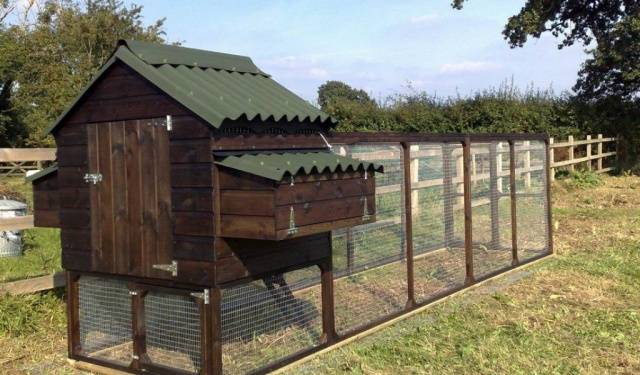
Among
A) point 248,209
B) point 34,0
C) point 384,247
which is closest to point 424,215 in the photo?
point 384,247

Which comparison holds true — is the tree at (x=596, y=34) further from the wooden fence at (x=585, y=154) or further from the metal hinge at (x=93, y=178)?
the metal hinge at (x=93, y=178)

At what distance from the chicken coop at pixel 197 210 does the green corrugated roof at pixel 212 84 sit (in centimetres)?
1

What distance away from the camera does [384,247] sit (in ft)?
21.2

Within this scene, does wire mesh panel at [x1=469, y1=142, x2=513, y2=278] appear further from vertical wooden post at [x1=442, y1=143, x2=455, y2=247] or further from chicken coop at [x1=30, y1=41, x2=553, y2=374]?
chicken coop at [x1=30, y1=41, x2=553, y2=374]

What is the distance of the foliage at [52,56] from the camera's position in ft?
96.4

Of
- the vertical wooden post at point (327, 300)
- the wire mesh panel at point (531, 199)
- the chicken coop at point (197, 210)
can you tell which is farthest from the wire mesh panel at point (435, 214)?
the vertical wooden post at point (327, 300)

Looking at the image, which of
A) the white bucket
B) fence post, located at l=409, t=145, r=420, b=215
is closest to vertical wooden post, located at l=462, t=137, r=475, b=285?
fence post, located at l=409, t=145, r=420, b=215

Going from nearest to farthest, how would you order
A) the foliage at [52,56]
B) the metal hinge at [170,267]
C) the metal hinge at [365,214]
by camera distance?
the metal hinge at [170,267] → the metal hinge at [365,214] → the foliage at [52,56]

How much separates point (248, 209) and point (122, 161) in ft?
3.26

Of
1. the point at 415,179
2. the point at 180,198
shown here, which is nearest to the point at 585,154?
the point at 415,179

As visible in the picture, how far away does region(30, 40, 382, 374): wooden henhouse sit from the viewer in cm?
386

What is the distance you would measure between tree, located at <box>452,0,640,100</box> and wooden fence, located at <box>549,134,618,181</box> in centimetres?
183

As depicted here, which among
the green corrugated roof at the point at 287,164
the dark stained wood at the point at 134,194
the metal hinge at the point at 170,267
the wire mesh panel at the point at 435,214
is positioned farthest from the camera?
the wire mesh panel at the point at 435,214

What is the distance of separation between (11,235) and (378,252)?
13.9ft
